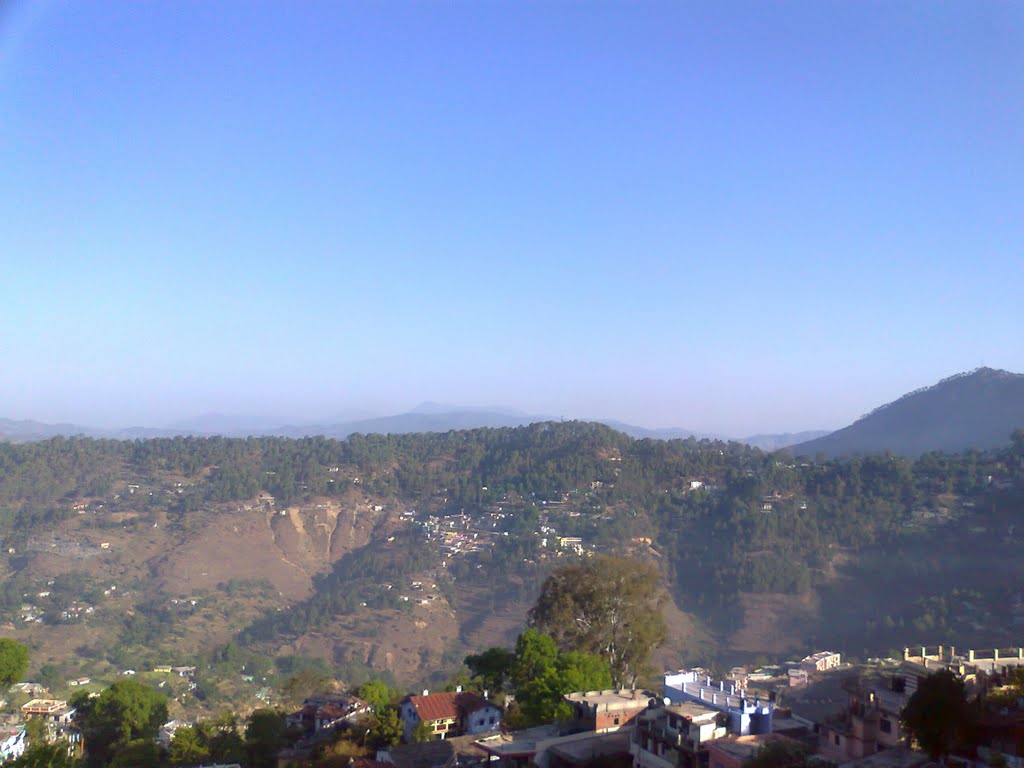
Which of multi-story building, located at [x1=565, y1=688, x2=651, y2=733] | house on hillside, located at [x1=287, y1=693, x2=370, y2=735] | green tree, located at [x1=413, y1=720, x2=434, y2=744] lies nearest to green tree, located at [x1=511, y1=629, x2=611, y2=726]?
multi-story building, located at [x1=565, y1=688, x2=651, y2=733]

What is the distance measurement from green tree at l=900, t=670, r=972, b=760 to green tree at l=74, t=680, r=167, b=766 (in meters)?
12.7

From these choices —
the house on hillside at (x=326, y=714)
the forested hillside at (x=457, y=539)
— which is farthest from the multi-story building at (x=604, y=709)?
the forested hillside at (x=457, y=539)

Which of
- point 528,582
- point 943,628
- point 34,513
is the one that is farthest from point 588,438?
point 34,513

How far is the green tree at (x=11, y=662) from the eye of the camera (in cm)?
1520

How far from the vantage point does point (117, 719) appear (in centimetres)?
1551

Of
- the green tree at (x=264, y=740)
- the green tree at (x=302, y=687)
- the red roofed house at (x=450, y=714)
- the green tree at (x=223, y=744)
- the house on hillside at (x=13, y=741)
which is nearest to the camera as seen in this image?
the house on hillside at (x=13, y=741)

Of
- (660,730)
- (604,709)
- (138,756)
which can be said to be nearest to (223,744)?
(138,756)

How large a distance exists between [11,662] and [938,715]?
15213 mm

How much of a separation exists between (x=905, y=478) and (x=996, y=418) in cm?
3490

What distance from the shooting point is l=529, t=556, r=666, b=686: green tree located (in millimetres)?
16234

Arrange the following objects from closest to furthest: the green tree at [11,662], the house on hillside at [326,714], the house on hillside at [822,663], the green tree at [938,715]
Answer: the green tree at [938,715] → the house on hillside at [326,714] → the green tree at [11,662] → the house on hillside at [822,663]

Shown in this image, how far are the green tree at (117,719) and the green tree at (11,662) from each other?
139 centimetres

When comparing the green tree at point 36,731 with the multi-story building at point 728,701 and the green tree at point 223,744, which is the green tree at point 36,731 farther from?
the multi-story building at point 728,701

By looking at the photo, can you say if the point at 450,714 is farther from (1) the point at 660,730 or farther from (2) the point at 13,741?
(2) the point at 13,741
